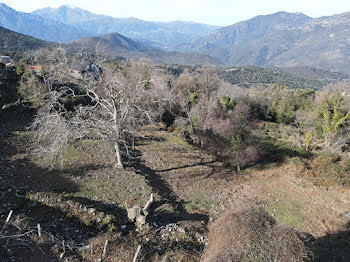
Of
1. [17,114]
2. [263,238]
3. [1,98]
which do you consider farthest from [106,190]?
[1,98]

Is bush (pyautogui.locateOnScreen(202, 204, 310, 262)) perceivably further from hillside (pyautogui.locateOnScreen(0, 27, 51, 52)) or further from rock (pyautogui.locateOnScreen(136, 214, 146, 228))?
hillside (pyautogui.locateOnScreen(0, 27, 51, 52))

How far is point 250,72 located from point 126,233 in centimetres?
14126

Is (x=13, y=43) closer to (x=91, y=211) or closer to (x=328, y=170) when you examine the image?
(x=91, y=211)

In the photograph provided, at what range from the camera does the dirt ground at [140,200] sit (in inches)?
344

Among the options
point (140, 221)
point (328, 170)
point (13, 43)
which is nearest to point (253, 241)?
point (140, 221)

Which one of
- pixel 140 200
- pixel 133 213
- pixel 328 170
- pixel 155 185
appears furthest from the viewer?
pixel 328 170

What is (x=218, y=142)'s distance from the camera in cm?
2280

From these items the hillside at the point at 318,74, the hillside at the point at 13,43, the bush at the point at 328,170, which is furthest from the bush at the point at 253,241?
the hillside at the point at 318,74

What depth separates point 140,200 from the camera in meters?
12.7

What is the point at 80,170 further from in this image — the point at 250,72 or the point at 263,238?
the point at 250,72

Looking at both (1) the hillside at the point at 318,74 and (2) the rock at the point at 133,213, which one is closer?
(2) the rock at the point at 133,213

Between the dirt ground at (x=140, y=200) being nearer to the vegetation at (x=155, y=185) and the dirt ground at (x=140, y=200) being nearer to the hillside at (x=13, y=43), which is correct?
the vegetation at (x=155, y=185)

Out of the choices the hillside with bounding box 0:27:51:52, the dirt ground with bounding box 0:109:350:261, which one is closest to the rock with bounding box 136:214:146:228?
the dirt ground with bounding box 0:109:350:261

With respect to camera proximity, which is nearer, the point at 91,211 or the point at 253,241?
the point at 253,241
